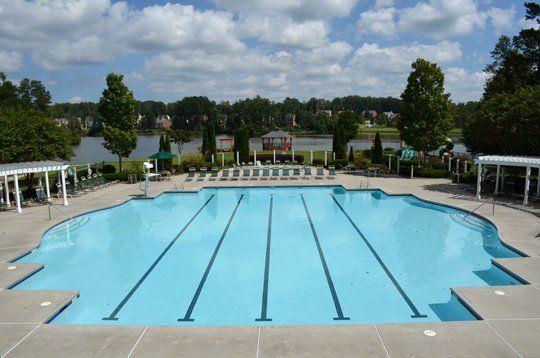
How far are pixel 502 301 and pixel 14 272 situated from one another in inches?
432

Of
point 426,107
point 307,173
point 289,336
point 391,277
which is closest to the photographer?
point 289,336

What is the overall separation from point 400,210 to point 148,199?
12.4 metres

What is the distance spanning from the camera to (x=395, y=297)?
31.1 feet

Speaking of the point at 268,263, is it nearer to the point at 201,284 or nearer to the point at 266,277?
the point at 266,277

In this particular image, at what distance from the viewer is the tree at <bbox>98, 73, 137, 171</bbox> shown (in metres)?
25.4

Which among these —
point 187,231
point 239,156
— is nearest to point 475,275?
point 187,231

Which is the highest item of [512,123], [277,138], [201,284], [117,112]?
[117,112]

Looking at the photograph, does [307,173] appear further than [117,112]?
Yes

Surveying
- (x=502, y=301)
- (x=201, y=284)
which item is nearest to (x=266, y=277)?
(x=201, y=284)

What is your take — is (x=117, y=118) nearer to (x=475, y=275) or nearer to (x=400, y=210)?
(x=400, y=210)

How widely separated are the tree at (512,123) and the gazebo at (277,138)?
797 inches

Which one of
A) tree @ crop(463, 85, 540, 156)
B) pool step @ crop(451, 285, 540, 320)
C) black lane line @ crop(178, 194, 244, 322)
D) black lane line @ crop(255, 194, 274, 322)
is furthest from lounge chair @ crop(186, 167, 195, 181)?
pool step @ crop(451, 285, 540, 320)

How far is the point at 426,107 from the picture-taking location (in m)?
25.2

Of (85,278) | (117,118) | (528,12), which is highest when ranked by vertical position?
(528,12)
